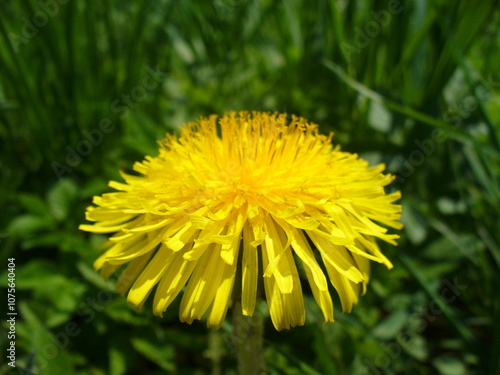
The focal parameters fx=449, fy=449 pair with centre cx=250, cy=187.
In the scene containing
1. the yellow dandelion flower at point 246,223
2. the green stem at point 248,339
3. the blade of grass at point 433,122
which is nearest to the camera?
the yellow dandelion flower at point 246,223

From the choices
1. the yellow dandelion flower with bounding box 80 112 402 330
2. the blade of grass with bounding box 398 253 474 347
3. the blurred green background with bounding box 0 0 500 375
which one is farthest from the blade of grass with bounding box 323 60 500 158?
the blade of grass with bounding box 398 253 474 347

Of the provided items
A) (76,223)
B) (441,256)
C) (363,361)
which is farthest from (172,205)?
(441,256)

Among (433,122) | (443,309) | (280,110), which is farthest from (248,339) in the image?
(280,110)

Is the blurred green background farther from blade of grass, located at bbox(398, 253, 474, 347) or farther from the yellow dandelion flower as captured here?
the yellow dandelion flower

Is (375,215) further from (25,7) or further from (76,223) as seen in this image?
(25,7)

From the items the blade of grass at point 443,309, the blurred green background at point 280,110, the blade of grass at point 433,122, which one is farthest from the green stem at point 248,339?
the blade of grass at point 433,122

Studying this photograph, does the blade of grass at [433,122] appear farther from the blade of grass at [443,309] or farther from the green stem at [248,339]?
the green stem at [248,339]
